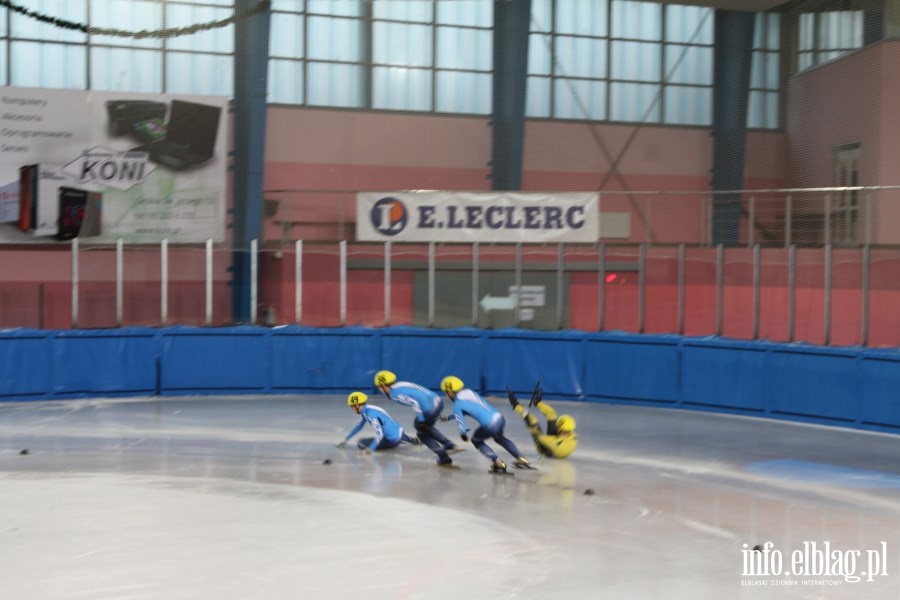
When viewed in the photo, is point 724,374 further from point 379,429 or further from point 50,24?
point 50,24

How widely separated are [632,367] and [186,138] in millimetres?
12404

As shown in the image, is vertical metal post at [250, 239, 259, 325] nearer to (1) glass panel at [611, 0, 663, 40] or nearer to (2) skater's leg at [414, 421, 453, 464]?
(2) skater's leg at [414, 421, 453, 464]

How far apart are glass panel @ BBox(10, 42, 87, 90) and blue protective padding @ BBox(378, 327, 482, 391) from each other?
34.8 ft

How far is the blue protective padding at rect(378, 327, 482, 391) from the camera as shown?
2180 centimetres

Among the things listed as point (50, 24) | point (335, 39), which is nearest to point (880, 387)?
point (335, 39)

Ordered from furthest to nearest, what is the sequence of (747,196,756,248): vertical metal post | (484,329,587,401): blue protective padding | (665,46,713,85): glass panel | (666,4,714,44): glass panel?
(665,46,713,85): glass panel
(666,4,714,44): glass panel
(747,196,756,248): vertical metal post
(484,329,587,401): blue protective padding

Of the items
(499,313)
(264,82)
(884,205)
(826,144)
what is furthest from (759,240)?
(264,82)

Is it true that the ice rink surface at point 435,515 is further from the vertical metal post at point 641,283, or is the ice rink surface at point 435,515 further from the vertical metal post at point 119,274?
the vertical metal post at point 119,274

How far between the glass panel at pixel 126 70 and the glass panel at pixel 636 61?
40.8ft

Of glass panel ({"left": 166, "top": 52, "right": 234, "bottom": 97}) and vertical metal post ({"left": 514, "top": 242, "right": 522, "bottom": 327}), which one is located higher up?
glass panel ({"left": 166, "top": 52, "right": 234, "bottom": 97})

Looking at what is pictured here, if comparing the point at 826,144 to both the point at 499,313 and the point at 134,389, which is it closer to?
the point at 499,313

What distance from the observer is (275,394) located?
21.9 metres

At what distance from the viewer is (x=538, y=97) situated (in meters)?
29.2
